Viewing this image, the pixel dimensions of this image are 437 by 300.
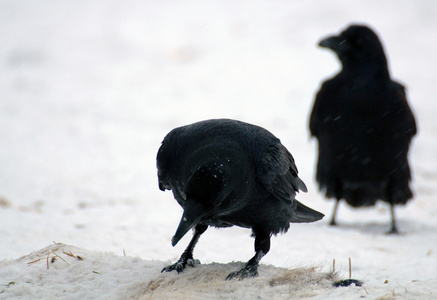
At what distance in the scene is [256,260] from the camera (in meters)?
3.44

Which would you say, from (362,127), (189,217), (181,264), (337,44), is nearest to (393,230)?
(362,127)

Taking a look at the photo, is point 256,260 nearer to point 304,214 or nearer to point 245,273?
point 245,273

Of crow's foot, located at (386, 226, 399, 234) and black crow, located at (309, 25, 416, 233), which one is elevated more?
black crow, located at (309, 25, 416, 233)

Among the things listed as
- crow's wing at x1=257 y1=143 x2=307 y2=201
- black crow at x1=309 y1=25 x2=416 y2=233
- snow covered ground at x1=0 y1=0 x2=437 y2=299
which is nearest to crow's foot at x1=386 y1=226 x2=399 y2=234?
black crow at x1=309 y1=25 x2=416 y2=233

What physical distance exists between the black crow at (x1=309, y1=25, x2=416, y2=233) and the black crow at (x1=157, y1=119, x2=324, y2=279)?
2248 mm

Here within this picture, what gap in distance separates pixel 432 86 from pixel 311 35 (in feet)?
11.2

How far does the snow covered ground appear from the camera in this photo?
337cm

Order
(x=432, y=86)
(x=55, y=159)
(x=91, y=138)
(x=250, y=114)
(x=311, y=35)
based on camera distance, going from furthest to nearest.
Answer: (x=311, y=35)
(x=432, y=86)
(x=250, y=114)
(x=91, y=138)
(x=55, y=159)

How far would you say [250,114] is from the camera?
1106 centimetres

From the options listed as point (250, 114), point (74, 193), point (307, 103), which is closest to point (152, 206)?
point (74, 193)

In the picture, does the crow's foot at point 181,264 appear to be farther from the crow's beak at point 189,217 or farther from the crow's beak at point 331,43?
the crow's beak at point 331,43

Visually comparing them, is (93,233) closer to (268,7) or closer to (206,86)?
(206,86)

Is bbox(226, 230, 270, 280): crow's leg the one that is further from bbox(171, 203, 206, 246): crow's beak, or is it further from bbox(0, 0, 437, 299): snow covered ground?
bbox(171, 203, 206, 246): crow's beak

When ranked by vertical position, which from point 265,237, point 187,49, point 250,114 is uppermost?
point 187,49
